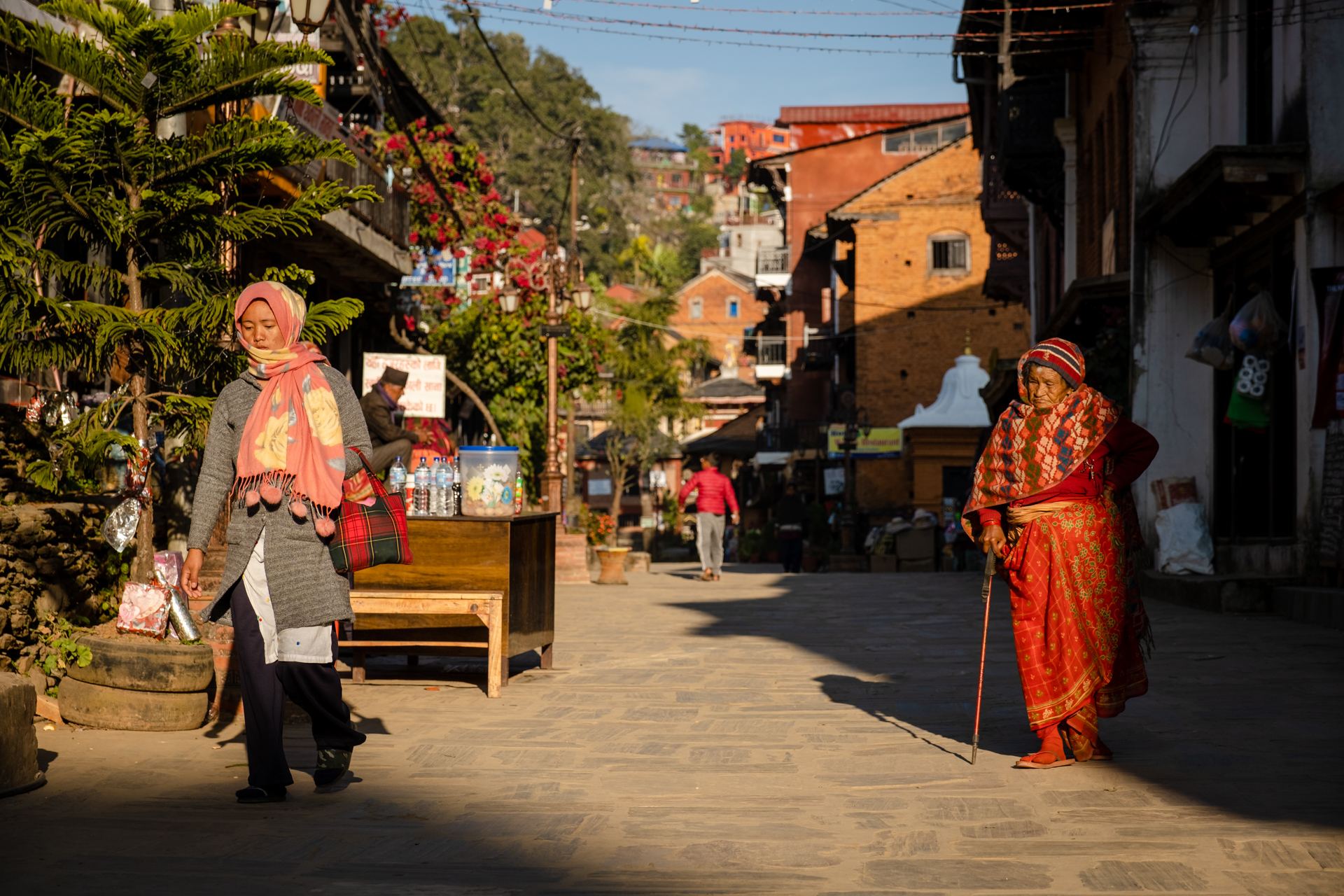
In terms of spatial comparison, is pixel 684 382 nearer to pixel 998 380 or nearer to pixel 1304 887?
pixel 998 380

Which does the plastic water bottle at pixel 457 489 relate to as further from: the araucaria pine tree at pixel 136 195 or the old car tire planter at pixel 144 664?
the old car tire planter at pixel 144 664

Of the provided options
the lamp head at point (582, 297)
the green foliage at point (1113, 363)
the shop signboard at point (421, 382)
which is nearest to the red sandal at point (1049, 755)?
the green foliage at point (1113, 363)

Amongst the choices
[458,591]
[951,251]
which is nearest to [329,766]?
[458,591]

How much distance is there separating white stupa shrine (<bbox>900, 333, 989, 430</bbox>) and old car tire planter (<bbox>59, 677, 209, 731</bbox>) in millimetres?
28031

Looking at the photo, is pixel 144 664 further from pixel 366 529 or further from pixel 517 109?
pixel 517 109

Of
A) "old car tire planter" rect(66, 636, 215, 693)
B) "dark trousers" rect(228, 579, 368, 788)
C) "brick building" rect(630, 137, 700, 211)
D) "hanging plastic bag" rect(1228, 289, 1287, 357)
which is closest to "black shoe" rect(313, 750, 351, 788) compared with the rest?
"dark trousers" rect(228, 579, 368, 788)

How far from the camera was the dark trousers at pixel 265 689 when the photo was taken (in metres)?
5.32

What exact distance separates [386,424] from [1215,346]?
809 cm

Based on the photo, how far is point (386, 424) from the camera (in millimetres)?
10938

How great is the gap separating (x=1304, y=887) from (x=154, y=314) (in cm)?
584

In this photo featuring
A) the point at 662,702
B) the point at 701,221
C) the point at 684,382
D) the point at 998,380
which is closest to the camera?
the point at 662,702

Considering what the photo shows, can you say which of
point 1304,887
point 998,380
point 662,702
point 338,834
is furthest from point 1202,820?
point 998,380

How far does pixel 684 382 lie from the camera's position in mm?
56219

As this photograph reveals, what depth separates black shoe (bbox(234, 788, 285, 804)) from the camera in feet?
17.3
